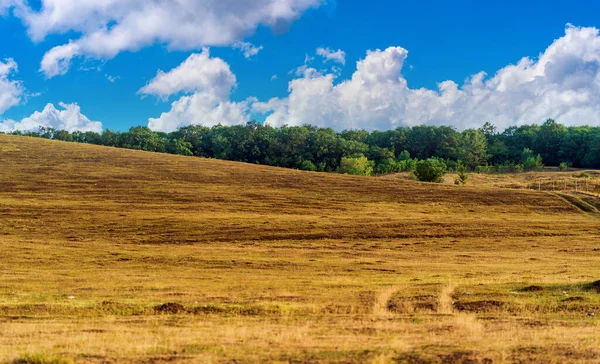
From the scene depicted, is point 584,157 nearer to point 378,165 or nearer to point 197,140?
point 378,165

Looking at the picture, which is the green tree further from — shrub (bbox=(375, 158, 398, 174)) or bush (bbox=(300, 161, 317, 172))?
bush (bbox=(300, 161, 317, 172))

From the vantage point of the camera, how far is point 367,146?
13700 cm

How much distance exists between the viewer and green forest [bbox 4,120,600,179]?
127 metres

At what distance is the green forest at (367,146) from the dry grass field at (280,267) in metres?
51.0

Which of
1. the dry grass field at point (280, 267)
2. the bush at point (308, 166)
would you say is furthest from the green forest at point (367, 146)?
the dry grass field at point (280, 267)

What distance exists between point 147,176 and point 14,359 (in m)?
59.1

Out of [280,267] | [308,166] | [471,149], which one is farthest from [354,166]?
[280,267]

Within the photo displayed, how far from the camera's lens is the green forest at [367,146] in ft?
416

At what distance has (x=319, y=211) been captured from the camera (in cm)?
5556

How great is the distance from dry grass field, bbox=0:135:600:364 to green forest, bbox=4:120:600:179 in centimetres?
5101

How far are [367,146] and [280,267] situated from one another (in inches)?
4164

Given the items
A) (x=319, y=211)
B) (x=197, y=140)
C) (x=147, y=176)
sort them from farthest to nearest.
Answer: (x=197, y=140), (x=147, y=176), (x=319, y=211)

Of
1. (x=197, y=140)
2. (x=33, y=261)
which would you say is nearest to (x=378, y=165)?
(x=197, y=140)

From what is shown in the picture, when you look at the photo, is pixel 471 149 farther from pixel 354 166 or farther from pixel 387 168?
pixel 354 166
